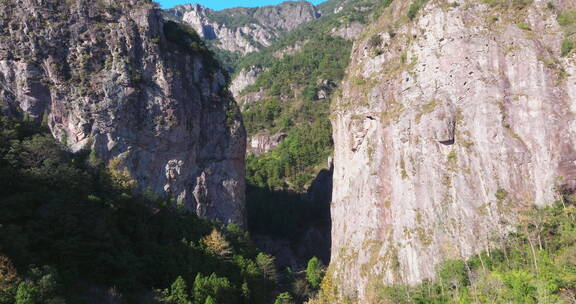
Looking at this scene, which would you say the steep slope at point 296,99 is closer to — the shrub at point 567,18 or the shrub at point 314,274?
the shrub at point 567,18

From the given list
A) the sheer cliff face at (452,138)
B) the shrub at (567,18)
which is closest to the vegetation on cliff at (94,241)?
the sheer cliff face at (452,138)

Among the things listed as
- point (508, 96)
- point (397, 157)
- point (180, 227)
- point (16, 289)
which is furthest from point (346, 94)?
point (16, 289)

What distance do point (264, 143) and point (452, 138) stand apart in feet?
217

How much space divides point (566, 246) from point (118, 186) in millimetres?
38853

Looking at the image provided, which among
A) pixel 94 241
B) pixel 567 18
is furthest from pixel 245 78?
pixel 94 241

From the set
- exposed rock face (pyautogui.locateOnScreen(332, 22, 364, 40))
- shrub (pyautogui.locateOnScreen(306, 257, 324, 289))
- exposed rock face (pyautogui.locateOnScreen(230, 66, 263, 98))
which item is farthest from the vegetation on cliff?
exposed rock face (pyautogui.locateOnScreen(230, 66, 263, 98))

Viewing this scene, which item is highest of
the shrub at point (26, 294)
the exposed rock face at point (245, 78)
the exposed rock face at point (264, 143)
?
the exposed rock face at point (245, 78)

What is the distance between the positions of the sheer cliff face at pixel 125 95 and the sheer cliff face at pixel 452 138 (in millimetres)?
18402

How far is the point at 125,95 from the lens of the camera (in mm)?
54812

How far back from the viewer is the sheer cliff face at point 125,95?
52875mm

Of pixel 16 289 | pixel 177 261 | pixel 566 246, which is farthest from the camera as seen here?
pixel 177 261

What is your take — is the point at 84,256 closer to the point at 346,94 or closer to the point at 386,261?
the point at 386,261

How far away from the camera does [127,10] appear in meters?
61.0

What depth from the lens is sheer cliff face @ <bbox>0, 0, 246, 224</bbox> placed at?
52.9 metres
